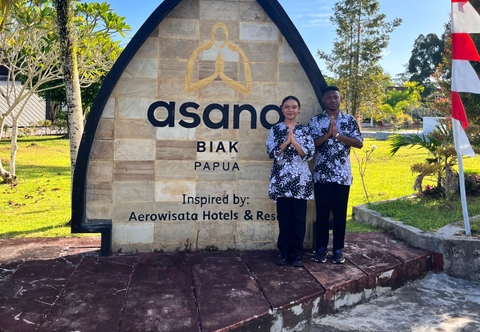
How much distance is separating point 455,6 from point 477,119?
3569 millimetres

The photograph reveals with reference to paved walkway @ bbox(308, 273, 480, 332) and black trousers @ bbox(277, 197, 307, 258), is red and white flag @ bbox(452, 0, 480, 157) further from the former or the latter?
black trousers @ bbox(277, 197, 307, 258)

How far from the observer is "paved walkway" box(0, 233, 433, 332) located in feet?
11.1

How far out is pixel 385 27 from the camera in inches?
1148

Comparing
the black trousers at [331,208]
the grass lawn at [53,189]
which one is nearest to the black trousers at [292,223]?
the black trousers at [331,208]

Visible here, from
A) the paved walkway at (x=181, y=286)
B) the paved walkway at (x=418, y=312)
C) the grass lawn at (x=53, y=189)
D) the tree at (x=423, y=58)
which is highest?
the tree at (x=423, y=58)

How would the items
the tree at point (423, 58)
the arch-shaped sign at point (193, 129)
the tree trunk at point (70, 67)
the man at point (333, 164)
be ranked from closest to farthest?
the man at point (333, 164) < the arch-shaped sign at point (193, 129) < the tree trunk at point (70, 67) < the tree at point (423, 58)

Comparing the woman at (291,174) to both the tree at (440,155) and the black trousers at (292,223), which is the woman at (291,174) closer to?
the black trousers at (292,223)

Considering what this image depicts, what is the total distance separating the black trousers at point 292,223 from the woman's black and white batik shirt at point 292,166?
12cm

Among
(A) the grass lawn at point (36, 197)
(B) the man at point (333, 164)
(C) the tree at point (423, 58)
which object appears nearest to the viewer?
(B) the man at point (333, 164)

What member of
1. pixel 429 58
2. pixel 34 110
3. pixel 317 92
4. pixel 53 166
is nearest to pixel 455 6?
pixel 317 92

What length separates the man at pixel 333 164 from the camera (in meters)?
4.48

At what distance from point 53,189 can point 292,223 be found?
23.9ft

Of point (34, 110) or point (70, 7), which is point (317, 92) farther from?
point (34, 110)

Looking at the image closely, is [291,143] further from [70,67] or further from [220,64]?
[70,67]
